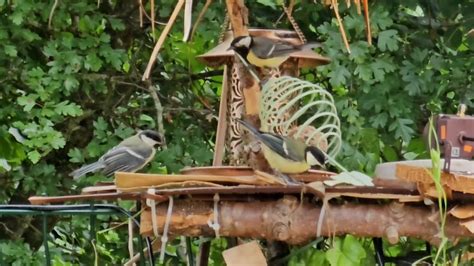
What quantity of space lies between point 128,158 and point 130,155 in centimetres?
1

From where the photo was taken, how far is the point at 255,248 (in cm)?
153

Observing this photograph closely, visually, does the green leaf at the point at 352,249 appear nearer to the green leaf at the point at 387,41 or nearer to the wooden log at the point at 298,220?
the wooden log at the point at 298,220

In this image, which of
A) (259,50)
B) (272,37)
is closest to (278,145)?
(259,50)

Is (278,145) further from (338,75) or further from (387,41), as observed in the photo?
(387,41)

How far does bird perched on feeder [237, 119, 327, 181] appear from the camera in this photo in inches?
64.3

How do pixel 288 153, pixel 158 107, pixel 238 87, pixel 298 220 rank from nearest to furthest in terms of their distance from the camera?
pixel 298 220 → pixel 288 153 → pixel 238 87 → pixel 158 107

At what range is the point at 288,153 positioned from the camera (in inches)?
63.9

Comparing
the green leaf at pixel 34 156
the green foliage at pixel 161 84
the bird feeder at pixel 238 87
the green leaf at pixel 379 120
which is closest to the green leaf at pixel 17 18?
the green foliage at pixel 161 84

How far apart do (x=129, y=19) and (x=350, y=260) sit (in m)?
1.42

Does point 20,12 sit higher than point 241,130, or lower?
higher

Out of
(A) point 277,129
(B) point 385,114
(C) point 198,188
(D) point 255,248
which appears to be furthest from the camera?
(B) point 385,114

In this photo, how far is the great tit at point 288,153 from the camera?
1.63 m

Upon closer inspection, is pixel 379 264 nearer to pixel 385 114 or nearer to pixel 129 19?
pixel 385 114

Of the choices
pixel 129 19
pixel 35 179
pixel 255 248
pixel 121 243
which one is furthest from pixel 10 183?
pixel 255 248
